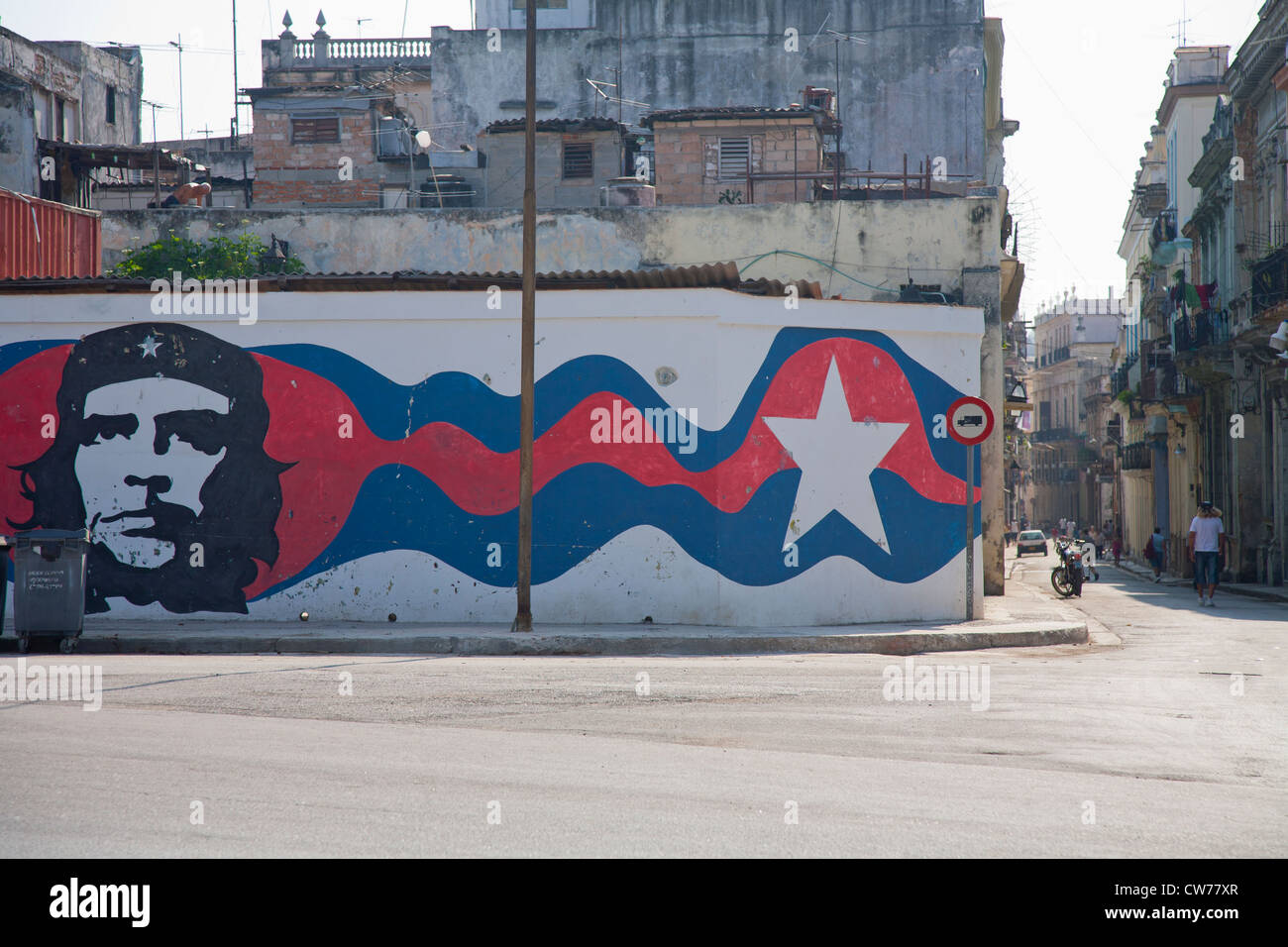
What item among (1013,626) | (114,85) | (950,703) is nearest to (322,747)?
(950,703)

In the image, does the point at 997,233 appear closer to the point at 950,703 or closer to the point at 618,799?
the point at 950,703

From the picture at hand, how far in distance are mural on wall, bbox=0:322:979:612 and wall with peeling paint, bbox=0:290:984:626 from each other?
27mm

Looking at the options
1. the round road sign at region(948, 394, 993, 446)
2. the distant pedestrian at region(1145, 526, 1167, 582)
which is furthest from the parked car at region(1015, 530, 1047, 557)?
the round road sign at region(948, 394, 993, 446)

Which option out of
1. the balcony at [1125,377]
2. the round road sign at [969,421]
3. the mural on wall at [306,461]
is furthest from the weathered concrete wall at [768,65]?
the mural on wall at [306,461]

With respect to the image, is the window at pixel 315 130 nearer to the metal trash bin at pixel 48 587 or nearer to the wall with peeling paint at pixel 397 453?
the wall with peeling paint at pixel 397 453

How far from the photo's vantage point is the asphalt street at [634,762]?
224 inches

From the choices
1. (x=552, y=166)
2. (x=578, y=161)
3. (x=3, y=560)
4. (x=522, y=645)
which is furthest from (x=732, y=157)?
(x=3, y=560)

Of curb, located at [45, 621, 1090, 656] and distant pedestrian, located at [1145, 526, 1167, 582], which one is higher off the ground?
curb, located at [45, 621, 1090, 656]

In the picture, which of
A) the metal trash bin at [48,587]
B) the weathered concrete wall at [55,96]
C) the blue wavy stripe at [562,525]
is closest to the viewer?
the metal trash bin at [48,587]

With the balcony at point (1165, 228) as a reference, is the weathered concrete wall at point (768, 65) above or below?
above

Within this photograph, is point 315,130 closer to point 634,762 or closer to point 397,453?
point 397,453

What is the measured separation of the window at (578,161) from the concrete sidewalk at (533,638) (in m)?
18.5

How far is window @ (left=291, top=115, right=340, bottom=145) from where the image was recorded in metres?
37.4

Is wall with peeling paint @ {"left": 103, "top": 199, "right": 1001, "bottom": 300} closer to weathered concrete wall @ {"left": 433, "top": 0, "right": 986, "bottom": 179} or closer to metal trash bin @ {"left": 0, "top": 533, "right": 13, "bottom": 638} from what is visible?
weathered concrete wall @ {"left": 433, "top": 0, "right": 986, "bottom": 179}
